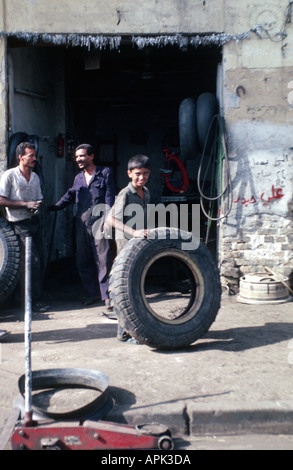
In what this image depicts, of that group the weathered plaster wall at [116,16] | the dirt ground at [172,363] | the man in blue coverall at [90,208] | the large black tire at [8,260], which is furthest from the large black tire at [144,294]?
the weathered plaster wall at [116,16]

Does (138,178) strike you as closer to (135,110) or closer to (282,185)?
(282,185)

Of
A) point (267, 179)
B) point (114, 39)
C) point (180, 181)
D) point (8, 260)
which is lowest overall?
point (8, 260)

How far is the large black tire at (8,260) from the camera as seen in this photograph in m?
6.34

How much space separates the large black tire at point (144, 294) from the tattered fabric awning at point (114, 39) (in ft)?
10.3

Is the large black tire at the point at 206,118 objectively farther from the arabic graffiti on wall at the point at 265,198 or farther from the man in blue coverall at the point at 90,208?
the man in blue coverall at the point at 90,208

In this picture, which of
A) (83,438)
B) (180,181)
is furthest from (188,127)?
(83,438)

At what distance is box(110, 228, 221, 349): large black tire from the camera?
4.52 meters

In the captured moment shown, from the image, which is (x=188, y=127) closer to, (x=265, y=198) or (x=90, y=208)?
(x=265, y=198)

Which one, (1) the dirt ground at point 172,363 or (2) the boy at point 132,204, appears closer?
(1) the dirt ground at point 172,363

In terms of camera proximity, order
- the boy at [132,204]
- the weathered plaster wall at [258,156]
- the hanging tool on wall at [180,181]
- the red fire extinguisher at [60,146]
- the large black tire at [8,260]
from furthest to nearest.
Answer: the red fire extinguisher at [60,146] → the hanging tool on wall at [180,181] → the weathered plaster wall at [258,156] → the large black tire at [8,260] → the boy at [132,204]

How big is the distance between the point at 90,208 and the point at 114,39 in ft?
7.29

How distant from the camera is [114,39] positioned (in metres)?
6.77

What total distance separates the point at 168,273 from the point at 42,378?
5.42 metres

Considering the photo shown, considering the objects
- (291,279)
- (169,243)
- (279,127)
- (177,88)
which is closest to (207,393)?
(169,243)
